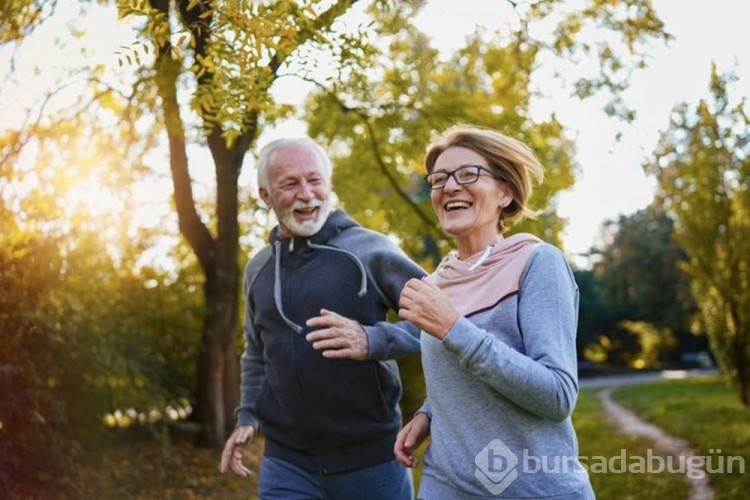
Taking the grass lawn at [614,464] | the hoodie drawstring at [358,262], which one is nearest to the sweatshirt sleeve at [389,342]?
the hoodie drawstring at [358,262]

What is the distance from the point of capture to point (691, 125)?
1780 cm

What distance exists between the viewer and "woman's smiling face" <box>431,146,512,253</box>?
294 centimetres

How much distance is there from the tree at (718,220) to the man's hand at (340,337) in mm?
14764

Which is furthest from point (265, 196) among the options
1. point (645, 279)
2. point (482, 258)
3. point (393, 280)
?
point (645, 279)

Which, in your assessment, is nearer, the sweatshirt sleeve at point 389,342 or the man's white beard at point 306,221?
the sweatshirt sleeve at point 389,342

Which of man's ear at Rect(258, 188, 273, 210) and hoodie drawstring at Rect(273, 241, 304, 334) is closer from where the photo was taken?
hoodie drawstring at Rect(273, 241, 304, 334)

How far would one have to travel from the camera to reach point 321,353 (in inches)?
151

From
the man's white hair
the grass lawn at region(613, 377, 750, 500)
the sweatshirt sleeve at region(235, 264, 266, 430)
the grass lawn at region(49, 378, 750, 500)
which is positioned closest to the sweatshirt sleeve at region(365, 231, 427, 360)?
the man's white hair

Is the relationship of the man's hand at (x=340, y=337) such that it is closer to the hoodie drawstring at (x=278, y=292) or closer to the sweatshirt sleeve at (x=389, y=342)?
the sweatshirt sleeve at (x=389, y=342)

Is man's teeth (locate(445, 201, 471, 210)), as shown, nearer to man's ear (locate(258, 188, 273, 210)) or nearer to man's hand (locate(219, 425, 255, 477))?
man's ear (locate(258, 188, 273, 210))

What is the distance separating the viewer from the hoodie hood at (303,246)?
3.89 meters

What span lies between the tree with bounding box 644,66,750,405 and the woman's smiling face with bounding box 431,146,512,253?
1508cm

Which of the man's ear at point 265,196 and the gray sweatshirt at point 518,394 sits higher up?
the man's ear at point 265,196

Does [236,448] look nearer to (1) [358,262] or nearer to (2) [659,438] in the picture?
(1) [358,262]
